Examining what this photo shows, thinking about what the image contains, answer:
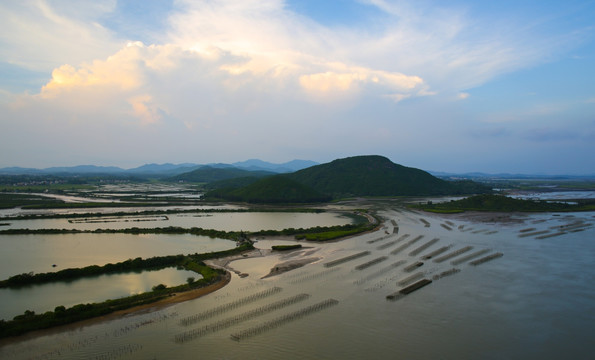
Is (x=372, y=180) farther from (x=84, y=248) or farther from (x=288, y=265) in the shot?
(x=84, y=248)

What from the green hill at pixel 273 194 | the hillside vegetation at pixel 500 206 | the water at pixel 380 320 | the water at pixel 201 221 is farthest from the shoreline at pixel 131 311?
the green hill at pixel 273 194

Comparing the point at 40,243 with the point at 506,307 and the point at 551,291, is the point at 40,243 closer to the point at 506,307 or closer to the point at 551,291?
the point at 506,307

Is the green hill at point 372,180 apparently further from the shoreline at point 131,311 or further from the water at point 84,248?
the shoreline at point 131,311

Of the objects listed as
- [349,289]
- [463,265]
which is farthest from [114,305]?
[463,265]

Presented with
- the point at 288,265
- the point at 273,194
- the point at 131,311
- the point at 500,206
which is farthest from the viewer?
the point at 273,194

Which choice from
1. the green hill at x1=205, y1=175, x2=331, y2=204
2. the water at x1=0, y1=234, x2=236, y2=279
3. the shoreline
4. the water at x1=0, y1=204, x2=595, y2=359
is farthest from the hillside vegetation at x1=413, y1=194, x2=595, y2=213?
the shoreline

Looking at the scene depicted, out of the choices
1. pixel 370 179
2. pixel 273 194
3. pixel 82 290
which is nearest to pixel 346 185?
pixel 370 179
